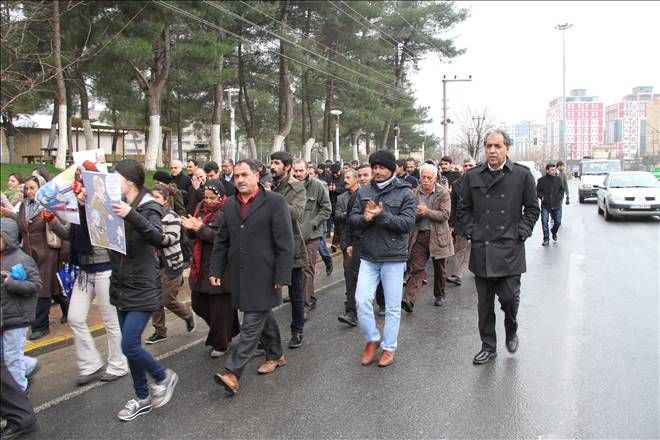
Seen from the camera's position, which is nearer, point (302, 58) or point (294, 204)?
point (294, 204)

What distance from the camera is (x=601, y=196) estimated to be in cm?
1861

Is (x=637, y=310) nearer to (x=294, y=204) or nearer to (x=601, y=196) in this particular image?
(x=294, y=204)

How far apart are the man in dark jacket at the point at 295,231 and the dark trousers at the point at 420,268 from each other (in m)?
1.61

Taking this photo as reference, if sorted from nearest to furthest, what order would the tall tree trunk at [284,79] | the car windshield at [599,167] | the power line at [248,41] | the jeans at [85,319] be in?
the jeans at [85,319]
the power line at [248,41]
the car windshield at [599,167]
the tall tree trunk at [284,79]

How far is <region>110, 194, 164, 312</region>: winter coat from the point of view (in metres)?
4.14

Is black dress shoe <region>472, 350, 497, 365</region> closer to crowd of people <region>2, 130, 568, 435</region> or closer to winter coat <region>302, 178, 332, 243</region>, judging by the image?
crowd of people <region>2, 130, 568, 435</region>

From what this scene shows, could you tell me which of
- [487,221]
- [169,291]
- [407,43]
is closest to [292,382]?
[169,291]

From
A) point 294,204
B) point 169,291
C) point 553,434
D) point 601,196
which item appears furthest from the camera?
point 601,196

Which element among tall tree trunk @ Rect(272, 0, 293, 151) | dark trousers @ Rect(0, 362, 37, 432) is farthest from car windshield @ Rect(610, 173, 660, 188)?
dark trousers @ Rect(0, 362, 37, 432)

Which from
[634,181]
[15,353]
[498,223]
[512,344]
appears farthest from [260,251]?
[634,181]

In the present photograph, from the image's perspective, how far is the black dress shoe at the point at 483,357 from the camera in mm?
5098

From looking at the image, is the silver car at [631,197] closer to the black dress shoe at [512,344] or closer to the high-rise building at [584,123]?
the black dress shoe at [512,344]

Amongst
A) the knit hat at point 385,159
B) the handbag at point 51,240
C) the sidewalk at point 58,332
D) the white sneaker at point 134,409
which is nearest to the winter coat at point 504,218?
the knit hat at point 385,159

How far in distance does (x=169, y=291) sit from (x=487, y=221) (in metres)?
3.13
